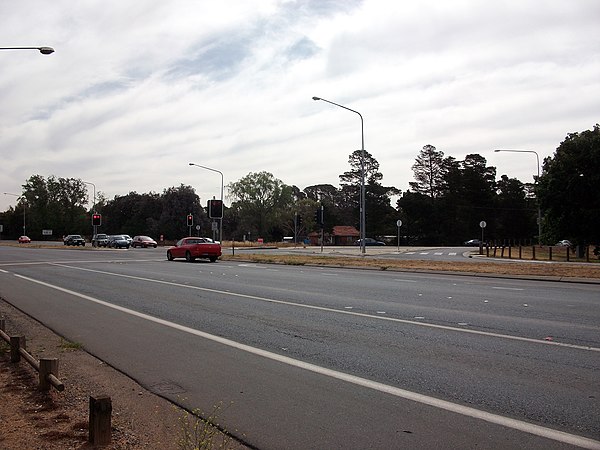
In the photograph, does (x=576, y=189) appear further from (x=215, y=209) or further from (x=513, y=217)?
(x=513, y=217)

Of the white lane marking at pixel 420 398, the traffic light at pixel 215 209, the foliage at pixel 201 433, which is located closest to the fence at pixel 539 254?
the traffic light at pixel 215 209

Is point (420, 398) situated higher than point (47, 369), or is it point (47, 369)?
point (47, 369)

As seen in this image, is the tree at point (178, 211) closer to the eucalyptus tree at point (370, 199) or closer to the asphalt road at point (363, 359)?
the eucalyptus tree at point (370, 199)

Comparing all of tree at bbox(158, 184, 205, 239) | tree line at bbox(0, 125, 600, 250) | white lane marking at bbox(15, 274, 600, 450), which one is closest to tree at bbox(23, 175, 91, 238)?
tree line at bbox(0, 125, 600, 250)

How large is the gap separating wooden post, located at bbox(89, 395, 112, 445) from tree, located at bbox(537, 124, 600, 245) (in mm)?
41187

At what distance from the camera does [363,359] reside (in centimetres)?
771

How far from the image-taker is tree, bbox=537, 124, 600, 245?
1572 inches

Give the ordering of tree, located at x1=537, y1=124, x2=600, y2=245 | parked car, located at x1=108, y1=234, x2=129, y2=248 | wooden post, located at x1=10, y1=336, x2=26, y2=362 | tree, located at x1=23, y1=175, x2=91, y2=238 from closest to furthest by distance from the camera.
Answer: wooden post, located at x1=10, y1=336, x2=26, y2=362 < tree, located at x1=537, y1=124, x2=600, y2=245 < parked car, located at x1=108, y1=234, x2=129, y2=248 < tree, located at x1=23, y1=175, x2=91, y2=238

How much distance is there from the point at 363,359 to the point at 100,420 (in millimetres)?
4097

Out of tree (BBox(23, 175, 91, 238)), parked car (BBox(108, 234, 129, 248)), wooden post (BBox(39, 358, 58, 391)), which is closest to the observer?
wooden post (BBox(39, 358, 58, 391))

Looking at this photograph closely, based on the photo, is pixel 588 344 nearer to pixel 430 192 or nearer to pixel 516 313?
pixel 516 313

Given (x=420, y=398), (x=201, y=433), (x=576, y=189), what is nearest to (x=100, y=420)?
(x=201, y=433)

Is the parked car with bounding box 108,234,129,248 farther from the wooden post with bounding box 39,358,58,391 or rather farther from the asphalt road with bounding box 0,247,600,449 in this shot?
the wooden post with bounding box 39,358,58,391

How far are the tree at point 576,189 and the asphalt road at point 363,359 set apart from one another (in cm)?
2750
